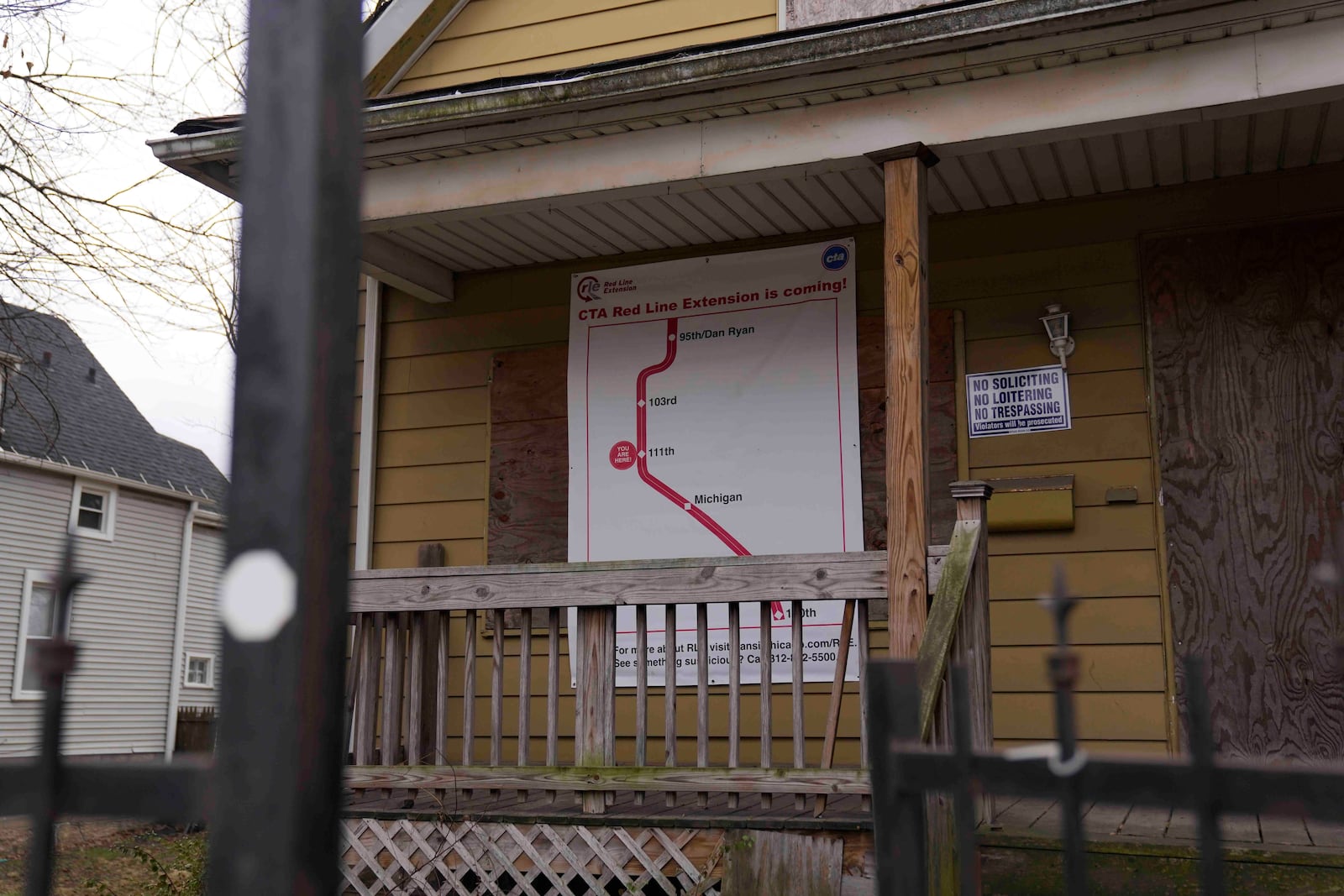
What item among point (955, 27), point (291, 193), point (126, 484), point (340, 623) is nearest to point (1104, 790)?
point (340, 623)

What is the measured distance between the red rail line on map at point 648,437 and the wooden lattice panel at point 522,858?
199cm

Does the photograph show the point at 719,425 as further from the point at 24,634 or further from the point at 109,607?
the point at 109,607

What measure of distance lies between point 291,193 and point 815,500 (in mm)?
5211

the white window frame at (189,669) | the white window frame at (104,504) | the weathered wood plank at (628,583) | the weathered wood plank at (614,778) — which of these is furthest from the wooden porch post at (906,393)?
the white window frame at (189,669)

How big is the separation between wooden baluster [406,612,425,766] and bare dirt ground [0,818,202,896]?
2.75m

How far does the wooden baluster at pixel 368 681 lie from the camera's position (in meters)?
5.18

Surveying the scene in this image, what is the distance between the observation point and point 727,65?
4699 millimetres

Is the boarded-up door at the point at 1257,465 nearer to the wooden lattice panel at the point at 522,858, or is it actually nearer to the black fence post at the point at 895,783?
the wooden lattice panel at the point at 522,858

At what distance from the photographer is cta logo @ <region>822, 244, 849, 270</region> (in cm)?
614

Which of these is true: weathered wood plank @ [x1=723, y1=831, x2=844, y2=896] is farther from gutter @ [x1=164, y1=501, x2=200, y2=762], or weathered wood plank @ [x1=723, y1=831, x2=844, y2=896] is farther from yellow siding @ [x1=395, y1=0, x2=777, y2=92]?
gutter @ [x1=164, y1=501, x2=200, y2=762]

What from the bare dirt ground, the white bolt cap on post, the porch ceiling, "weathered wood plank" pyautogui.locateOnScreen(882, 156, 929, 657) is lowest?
the bare dirt ground

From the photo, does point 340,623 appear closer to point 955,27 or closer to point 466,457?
point 955,27

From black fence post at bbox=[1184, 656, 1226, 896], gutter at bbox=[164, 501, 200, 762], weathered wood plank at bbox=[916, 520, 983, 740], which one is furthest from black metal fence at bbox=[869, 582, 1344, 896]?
gutter at bbox=[164, 501, 200, 762]

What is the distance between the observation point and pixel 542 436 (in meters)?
6.64
